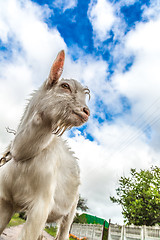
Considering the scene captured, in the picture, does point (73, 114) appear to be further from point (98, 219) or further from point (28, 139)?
point (98, 219)

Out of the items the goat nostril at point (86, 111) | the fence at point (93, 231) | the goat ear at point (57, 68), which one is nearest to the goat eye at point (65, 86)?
the goat ear at point (57, 68)

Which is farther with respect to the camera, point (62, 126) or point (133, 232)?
point (133, 232)

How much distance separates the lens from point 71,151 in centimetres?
298

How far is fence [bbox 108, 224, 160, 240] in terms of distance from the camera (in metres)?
8.09

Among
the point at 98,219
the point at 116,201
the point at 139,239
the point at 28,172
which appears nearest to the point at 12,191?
the point at 28,172

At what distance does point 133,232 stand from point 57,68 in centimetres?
1052

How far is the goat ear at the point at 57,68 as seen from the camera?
6.86 ft

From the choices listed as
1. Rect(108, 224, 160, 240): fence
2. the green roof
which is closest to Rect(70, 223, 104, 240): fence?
Rect(108, 224, 160, 240): fence

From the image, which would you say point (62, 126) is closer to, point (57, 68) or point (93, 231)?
point (57, 68)

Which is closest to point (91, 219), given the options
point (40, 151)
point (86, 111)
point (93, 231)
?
point (93, 231)

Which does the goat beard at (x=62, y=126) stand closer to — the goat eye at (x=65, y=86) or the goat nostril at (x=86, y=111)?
the goat nostril at (x=86, y=111)

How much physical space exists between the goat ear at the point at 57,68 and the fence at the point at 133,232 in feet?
28.3

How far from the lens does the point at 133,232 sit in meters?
9.59

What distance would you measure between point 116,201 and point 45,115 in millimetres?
12778
